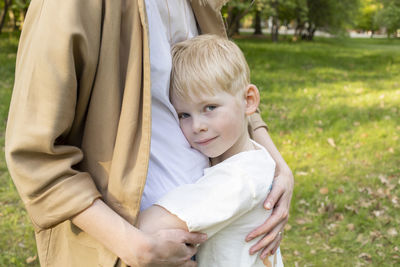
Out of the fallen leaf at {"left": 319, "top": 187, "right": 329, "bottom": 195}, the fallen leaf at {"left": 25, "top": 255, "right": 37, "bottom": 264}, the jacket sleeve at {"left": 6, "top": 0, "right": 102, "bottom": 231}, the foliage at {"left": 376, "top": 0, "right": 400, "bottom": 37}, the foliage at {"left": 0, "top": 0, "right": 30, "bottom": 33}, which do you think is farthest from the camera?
the foliage at {"left": 376, "top": 0, "right": 400, "bottom": 37}

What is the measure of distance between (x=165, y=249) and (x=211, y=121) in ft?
1.64

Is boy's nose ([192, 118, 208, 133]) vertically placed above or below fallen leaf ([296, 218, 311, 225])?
above

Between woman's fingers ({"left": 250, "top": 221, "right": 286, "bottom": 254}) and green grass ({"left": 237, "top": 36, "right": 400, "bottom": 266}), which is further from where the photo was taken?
green grass ({"left": 237, "top": 36, "right": 400, "bottom": 266})

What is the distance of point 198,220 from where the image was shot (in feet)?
4.60

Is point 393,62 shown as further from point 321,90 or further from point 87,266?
point 87,266

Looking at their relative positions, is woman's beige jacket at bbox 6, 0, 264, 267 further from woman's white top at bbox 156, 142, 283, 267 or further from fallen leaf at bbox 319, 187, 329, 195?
fallen leaf at bbox 319, 187, 329, 195

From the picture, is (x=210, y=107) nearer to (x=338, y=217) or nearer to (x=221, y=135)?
(x=221, y=135)

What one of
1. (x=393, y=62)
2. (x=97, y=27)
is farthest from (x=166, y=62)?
(x=393, y=62)

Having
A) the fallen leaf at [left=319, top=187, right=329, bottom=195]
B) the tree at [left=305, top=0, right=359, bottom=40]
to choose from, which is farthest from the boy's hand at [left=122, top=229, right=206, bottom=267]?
the tree at [left=305, top=0, right=359, bottom=40]

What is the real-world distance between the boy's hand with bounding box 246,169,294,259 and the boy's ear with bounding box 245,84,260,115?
0.30 meters

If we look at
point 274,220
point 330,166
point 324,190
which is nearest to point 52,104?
point 274,220

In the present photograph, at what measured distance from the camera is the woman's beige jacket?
1178mm

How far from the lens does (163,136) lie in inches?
61.5

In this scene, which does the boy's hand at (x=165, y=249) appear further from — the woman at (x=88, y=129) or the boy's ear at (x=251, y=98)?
the boy's ear at (x=251, y=98)
